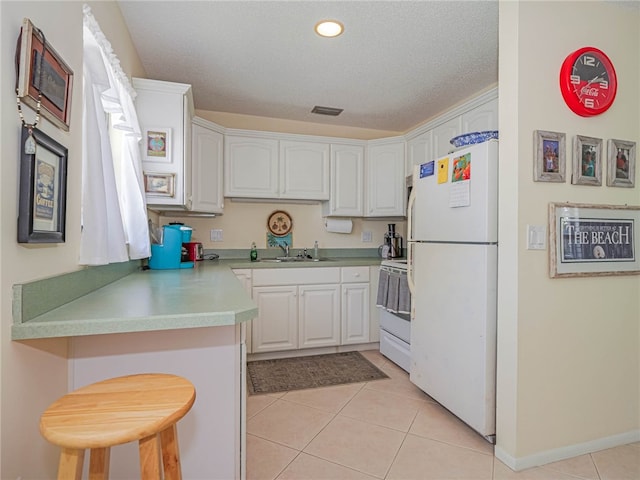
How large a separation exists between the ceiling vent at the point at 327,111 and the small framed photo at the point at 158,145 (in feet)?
4.92

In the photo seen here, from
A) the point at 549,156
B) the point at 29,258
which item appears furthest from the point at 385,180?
the point at 29,258

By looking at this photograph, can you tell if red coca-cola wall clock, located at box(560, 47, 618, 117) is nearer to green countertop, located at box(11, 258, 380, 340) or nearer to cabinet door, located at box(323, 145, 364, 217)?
green countertop, located at box(11, 258, 380, 340)

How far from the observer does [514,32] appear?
1.70 m

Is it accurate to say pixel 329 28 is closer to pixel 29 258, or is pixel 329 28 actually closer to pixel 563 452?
pixel 29 258

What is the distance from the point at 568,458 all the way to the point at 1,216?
98.3 inches

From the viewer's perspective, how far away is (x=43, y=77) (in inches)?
40.5

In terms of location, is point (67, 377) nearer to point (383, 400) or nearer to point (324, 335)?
point (383, 400)

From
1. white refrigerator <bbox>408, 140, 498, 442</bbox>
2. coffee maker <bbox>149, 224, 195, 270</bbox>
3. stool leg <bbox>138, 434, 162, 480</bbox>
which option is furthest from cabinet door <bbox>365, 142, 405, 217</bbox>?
stool leg <bbox>138, 434, 162, 480</bbox>

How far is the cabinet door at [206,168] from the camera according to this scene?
297cm

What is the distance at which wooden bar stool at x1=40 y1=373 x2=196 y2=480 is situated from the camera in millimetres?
762

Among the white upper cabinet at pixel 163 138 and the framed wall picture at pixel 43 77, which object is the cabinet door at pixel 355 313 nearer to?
the white upper cabinet at pixel 163 138

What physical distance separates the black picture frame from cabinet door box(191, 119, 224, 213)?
1.79m

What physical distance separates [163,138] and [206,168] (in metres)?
0.77

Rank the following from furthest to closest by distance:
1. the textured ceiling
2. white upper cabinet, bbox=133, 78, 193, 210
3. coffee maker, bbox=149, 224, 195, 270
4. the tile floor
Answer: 1. coffee maker, bbox=149, 224, 195, 270
2. white upper cabinet, bbox=133, 78, 193, 210
3. the textured ceiling
4. the tile floor
